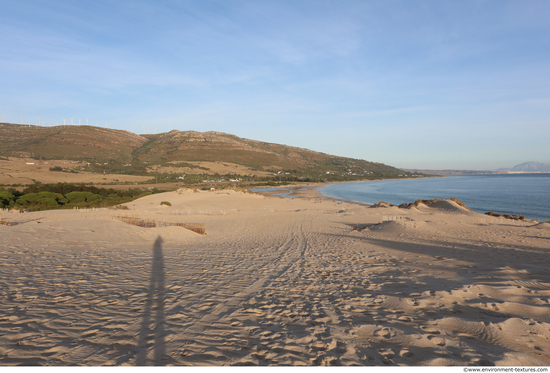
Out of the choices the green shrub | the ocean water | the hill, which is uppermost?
the hill

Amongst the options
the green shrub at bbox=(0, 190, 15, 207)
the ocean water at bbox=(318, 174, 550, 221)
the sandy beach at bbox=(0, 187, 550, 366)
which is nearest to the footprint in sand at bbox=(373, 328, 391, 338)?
the sandy beach at bbox=(0, 187, 550, 366)

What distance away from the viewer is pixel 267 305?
553 centimetres

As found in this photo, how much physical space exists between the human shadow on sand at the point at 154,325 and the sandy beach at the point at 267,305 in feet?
0.08

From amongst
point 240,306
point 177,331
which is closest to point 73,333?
point 177,331

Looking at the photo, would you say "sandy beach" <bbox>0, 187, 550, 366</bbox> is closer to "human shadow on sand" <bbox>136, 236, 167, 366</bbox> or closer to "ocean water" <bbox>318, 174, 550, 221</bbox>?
"human shadow on sand" <bbox>136, 236, 167, 366</bbox>

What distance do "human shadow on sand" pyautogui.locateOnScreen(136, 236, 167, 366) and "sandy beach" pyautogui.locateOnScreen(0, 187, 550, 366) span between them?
A: 24mm

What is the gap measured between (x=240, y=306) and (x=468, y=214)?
99.7ft

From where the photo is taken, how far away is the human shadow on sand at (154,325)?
3.54 m

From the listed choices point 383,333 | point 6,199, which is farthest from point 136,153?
point 383,333

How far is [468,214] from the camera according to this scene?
27.8m

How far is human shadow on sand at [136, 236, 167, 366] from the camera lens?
3.54 metres

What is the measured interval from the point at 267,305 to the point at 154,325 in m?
2.13

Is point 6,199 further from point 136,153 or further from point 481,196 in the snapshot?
point 136,153

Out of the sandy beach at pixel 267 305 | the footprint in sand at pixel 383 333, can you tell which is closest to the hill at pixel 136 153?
the sandy beach at pixel 267 305
